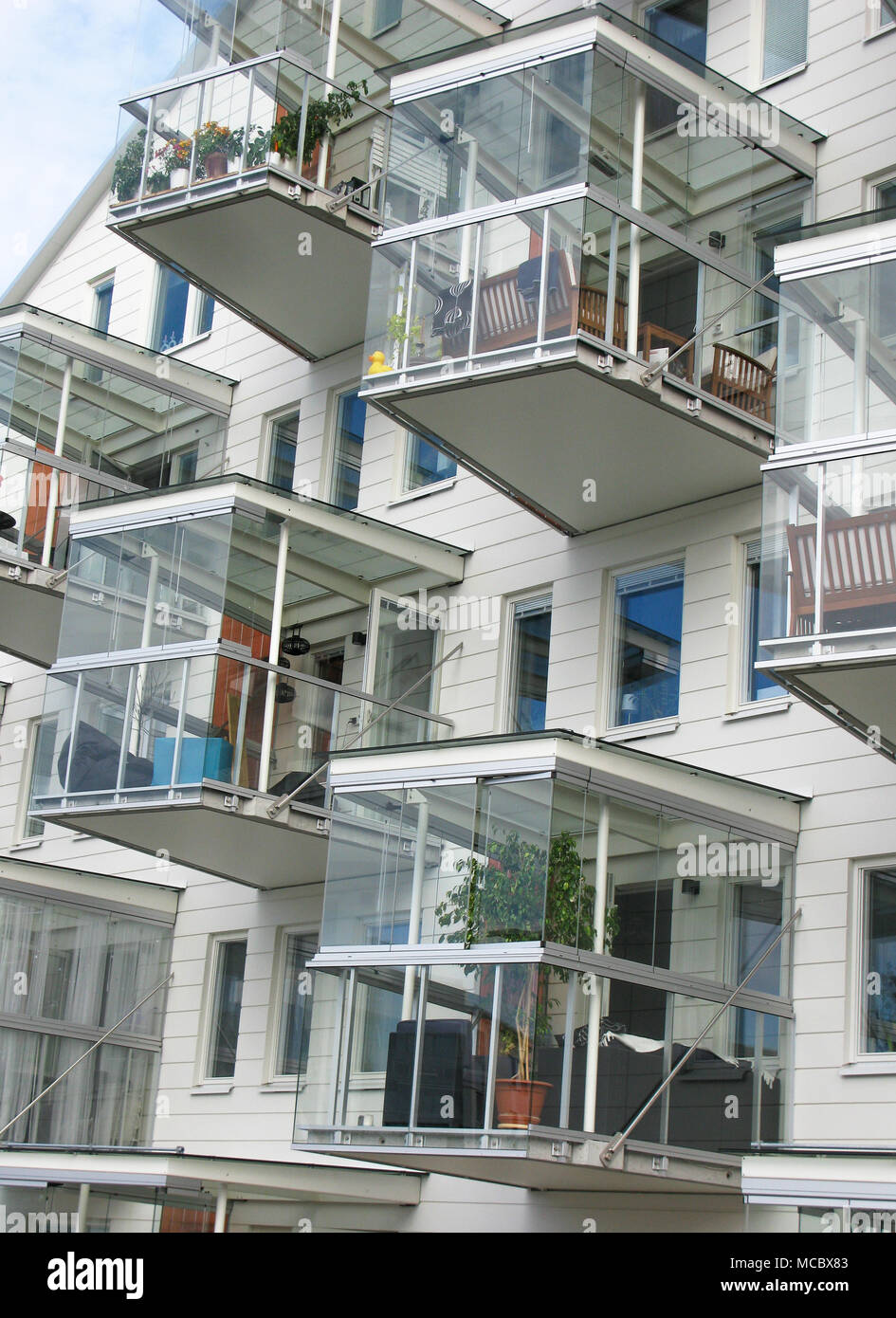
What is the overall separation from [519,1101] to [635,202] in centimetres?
720

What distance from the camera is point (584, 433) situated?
15.0m

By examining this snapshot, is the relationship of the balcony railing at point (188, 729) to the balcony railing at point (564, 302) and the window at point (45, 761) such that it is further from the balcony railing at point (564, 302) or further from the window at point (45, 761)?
the balcony railing at point (564, 302)

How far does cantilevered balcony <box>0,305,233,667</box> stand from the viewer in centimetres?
1881

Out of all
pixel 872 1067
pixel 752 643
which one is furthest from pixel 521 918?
pixel 752 643

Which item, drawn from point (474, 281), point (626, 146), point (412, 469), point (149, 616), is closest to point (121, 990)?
point (149, 616)

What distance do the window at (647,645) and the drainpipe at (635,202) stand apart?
254 centimetres

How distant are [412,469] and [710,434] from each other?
4.89m

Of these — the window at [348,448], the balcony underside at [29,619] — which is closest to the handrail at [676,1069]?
the window at [348,448]

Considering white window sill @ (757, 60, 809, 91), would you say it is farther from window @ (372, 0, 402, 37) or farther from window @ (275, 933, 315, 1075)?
window @ (275, 933, 315, 1075)

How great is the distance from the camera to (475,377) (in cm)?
1439

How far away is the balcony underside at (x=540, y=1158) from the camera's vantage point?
1209 cm

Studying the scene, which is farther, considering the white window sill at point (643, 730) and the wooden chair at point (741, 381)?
the white window sill at point (643, 730)

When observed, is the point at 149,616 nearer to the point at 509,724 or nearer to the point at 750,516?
the point at 509,724

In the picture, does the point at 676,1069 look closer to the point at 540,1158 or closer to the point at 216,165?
the point at 540,1158
